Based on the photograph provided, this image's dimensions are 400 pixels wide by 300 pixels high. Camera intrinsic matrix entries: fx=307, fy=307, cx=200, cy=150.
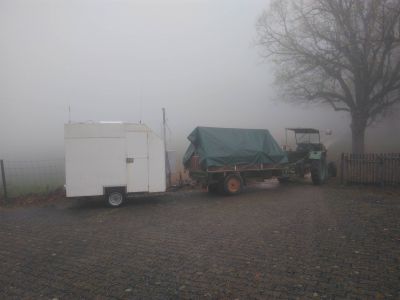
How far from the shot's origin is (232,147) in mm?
11742

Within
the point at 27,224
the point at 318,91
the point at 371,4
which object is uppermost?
the point at 371,4

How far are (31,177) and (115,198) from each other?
16.9 ft

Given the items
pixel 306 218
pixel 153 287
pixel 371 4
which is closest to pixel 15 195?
pixel 153 287

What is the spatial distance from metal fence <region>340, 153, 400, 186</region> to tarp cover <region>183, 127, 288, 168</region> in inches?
127

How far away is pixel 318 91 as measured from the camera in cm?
2000

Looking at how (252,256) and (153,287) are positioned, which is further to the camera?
(252,256)

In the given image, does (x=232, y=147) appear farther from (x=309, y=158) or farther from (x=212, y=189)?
(x=309, y=158)

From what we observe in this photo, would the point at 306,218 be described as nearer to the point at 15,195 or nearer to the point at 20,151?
the point at 15,195

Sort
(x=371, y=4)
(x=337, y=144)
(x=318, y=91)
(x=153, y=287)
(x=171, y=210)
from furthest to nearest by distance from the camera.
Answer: (x=337, y=144) < (x=318, y=91) < (x=371, y=4) < (x=171, y=210) < (x=153, y=287)

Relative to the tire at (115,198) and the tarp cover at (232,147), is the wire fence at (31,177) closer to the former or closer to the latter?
the tire at (115,198)

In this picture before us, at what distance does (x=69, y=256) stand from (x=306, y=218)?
5.59m

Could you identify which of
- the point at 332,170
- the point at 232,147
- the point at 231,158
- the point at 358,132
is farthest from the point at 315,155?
the point at 358,132

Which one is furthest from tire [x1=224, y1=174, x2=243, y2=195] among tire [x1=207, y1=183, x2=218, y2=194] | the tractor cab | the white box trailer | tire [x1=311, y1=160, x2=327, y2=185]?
the tractor cab

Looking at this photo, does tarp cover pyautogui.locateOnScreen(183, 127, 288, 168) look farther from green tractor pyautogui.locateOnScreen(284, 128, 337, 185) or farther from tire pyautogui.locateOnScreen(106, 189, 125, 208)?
tire pyautogui.locateOnScreen(106, 189, 125, 208)
